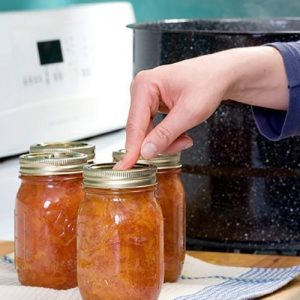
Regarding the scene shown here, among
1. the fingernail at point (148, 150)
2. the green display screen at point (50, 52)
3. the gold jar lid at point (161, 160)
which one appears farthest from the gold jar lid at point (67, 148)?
the green display screen at point (50, 52)

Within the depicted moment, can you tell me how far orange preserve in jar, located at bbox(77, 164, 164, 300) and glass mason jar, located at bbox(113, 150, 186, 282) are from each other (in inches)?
5.1

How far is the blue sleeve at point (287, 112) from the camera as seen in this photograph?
1.09 m

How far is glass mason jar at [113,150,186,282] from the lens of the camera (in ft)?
3.47

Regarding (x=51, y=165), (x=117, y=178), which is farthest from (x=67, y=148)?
(x=117, y=178)

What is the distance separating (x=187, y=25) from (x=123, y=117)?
44cm

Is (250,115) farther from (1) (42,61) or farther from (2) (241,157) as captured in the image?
(1) (42,61)

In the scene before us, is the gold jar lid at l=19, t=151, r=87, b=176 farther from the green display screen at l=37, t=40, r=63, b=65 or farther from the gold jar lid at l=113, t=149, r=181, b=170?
the green display screen at l=37, t=40, r=63, b=65

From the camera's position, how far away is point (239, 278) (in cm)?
109

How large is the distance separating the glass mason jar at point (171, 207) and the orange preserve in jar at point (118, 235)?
130 mm

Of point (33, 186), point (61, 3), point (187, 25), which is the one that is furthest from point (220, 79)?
point (61, 3)

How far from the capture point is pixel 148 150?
0.95 m

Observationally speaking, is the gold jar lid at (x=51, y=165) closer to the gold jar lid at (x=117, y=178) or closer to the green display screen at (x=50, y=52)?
the gold jar lid at (x=117, y=178)

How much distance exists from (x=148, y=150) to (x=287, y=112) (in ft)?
0.79

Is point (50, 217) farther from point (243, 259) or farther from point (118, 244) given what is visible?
point (243, 259)
